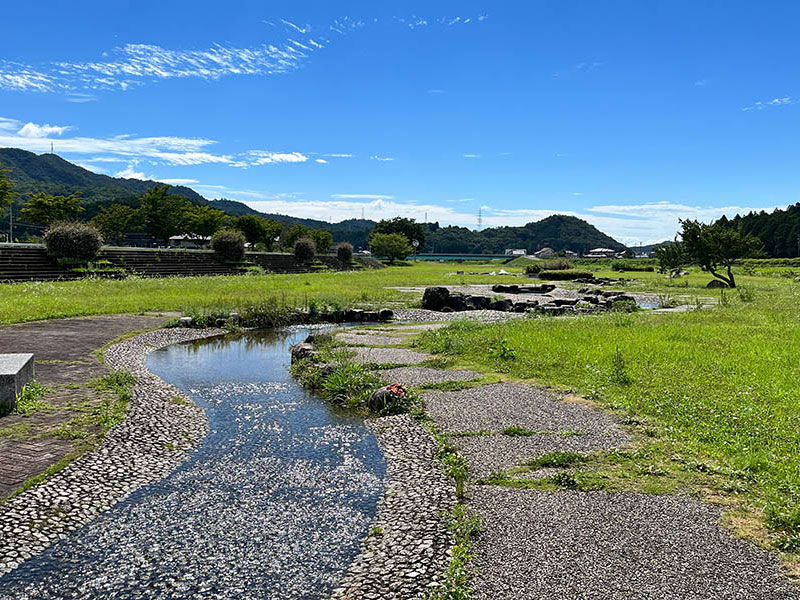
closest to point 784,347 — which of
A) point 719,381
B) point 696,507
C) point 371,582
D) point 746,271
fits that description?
point 719,381

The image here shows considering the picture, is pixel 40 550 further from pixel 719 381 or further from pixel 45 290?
pixel 45 290

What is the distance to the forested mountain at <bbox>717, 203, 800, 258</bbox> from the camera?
9012 centimetres

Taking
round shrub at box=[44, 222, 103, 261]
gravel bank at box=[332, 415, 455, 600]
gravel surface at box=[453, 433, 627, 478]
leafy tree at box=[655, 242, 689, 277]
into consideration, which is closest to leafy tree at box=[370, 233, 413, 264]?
leafy tree at box=[655, 242, 689, 277]

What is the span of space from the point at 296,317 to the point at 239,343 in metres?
5.05

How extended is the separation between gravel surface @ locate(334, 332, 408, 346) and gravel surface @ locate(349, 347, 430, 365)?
→ 105 centimetres

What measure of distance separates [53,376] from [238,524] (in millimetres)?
7469

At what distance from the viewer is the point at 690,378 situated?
35.8 ft

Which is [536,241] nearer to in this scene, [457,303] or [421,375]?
[457,303]

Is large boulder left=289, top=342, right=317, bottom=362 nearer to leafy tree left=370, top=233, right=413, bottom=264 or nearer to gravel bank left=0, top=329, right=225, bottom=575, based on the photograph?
gravel bank left=0, top=329, right=225, bottom=575

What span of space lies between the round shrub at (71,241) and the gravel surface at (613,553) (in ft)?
125

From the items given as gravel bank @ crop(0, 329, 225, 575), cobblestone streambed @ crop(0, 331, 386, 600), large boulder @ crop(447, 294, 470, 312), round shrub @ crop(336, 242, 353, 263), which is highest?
round shrub @ crop(336, 242, 353, 263)

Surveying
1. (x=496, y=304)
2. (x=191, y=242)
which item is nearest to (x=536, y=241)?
(x=191, y=242)

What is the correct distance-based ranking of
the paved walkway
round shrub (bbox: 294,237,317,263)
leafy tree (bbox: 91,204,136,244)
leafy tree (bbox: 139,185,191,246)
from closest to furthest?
the paved walkway < round shrub (bbox: 294,237,317,263) < leafy tree (bbox: 139,185,191,246) < leafy tree (bbox: 91,204,136,244)

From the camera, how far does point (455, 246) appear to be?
19475 cm
